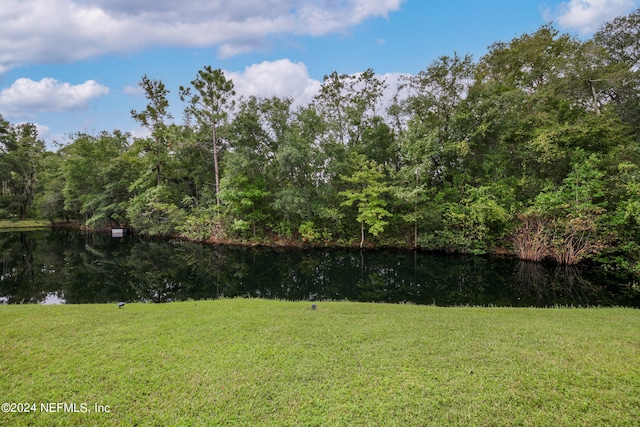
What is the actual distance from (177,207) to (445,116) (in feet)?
69.3

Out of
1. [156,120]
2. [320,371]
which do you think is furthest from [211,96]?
[320,371]

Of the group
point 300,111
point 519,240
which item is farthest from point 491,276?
point 300,111

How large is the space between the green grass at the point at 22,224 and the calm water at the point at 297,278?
18720 mm

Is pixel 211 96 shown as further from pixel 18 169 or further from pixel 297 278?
pixel 18 169

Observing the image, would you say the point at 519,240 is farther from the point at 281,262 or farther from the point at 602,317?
the point at 281,262

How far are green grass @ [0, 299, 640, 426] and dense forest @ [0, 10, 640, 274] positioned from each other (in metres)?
10.5

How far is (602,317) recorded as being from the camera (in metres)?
6.03

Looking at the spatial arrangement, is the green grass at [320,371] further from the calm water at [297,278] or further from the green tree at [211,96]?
the green tree at [211,96]

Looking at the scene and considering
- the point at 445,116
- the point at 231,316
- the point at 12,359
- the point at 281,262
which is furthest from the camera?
the point at 445,116

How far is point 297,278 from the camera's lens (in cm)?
1279

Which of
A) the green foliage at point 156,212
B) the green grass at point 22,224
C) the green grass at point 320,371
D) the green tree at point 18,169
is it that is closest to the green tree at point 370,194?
the green grass at point 320,371

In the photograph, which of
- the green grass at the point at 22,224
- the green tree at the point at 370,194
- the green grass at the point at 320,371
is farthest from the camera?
the green grass at the point at 22,224

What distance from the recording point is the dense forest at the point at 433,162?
13430mm

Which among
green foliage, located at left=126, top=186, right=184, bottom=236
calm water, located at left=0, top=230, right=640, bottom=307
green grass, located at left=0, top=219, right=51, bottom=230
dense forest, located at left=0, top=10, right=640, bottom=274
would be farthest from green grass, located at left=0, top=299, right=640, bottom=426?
green grass, located at left=0, top=219, right=51, bottom=230
